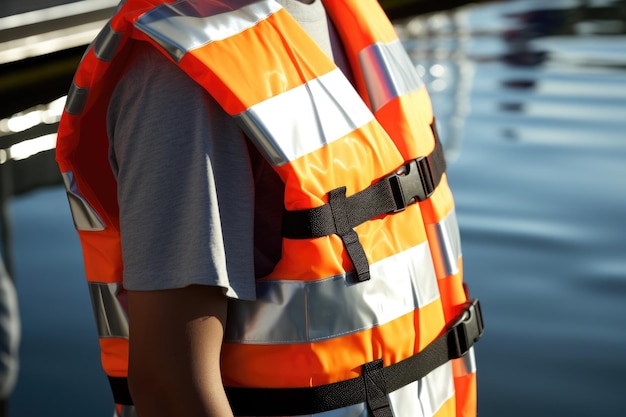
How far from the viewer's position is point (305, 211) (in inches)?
55.2

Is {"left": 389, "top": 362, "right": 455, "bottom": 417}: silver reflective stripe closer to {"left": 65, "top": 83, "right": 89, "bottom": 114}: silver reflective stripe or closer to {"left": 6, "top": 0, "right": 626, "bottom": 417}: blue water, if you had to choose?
{"left": 65, "top": 83, "right": 89, "bottom": 114}: silver reflective stripe

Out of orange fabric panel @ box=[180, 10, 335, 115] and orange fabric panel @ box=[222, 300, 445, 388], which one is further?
orange fabric panel @ box=[222, 300, 445, 388]

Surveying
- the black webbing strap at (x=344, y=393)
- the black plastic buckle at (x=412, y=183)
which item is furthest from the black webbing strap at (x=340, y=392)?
the black plastic buckle at (x=412, y=183)

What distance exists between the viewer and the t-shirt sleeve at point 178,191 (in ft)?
4.17

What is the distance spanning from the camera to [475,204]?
552 centimetres

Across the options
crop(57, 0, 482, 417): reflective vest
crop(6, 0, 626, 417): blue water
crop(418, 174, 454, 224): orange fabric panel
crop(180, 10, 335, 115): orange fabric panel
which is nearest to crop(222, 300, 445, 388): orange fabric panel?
crop(57, 0, 482, 417): reflective vest

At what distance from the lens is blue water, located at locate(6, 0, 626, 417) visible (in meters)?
3.71

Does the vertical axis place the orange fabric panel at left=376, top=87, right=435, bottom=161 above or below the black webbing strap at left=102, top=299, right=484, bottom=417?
above

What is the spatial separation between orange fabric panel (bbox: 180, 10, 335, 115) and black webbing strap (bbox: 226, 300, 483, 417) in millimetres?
400

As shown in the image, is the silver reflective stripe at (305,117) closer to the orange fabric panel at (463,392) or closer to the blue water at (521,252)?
the orange fabric panel at (463,392)

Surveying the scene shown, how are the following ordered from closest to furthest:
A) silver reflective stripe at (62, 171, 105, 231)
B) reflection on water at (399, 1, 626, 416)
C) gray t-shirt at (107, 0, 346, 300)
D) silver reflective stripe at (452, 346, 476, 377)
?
gray t-shirt at (107, 0, 346, 300)
silver reflective stripe at (62, 171, 105, 231)
silver reflective stripe at (452, 346, 476, 377)
reflection on water at (399, 1, 626, 416)

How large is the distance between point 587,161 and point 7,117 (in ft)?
12.7

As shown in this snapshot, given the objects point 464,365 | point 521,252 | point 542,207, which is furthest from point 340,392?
point 542,207

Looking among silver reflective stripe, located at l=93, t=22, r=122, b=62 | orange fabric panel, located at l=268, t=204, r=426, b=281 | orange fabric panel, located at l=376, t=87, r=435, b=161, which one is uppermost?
silver reflective stripe, located at l=93, t=22, r=122, b=62
